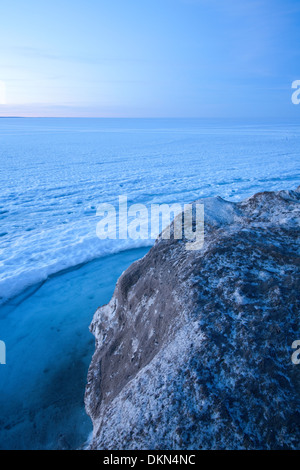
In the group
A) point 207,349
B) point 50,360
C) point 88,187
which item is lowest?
point 50,360

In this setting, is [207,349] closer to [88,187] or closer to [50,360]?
[50,360]

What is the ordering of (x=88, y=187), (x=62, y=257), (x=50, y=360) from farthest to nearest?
(x=88, y=187) < (x=62, y=257) < (x=50, y=360)

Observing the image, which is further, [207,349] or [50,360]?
[50,360]

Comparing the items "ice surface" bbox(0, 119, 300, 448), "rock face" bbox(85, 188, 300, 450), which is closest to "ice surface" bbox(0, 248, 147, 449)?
"ice surface" bbox(0, 119, 300, 448)

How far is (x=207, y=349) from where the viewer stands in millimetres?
1874

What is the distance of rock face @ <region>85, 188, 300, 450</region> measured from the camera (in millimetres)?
1573

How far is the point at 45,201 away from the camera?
35.1 ft

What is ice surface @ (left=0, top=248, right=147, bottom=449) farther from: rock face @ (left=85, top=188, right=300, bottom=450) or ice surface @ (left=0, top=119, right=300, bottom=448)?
rock face @ (left=85, top=188, right=300, bottom=450)

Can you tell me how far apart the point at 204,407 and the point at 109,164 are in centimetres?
1689

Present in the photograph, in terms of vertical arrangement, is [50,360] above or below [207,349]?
below

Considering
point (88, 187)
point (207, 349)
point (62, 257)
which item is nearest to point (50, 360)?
point (207, 349)

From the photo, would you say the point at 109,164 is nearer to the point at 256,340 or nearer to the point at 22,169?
the point at 22,169

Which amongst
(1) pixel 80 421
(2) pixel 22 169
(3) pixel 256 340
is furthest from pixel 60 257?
(2) pixel 22 169

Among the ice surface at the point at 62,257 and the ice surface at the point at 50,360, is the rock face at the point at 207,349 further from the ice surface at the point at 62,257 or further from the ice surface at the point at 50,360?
the ice surface at the point at 62,257
